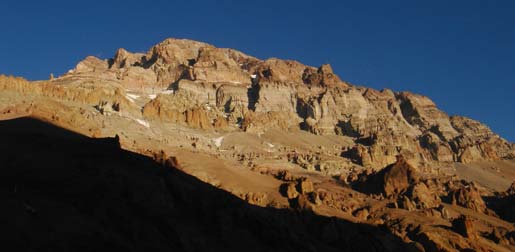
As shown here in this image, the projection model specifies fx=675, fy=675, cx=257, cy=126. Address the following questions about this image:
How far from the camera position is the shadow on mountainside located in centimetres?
3994

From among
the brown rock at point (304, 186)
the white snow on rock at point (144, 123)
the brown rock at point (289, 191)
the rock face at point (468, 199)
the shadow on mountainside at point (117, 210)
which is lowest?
the shadow on mountainside at point (117, 210)

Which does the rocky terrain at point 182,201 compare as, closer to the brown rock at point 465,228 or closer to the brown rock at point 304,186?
the brown rock at point 465,228

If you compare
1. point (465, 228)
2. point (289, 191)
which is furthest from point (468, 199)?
point (289, 191)

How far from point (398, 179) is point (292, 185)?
2111 inches

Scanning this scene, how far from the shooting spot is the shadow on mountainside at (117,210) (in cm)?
3994

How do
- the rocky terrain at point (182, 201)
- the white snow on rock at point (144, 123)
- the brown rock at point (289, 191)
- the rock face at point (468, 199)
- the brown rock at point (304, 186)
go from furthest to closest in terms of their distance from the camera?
the white snow on rock at point (144, 123)
the rock face at point (468, 199)
the brown rock at point (304, 186)
the brown rock at point (289, 191)
the rocky terrain at point (182, 201)

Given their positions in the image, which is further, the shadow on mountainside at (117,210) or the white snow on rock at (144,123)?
the white snow on rock at (144,123)

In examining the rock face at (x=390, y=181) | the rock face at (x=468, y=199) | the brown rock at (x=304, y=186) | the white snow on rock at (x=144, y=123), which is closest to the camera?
the brown rock at (x=304, y=186)

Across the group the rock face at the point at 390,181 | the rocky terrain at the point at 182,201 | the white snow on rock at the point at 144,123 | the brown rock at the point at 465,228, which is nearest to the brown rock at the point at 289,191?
the rocky terrain at the point at 182,201

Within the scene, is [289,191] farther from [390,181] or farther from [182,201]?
[390,181]

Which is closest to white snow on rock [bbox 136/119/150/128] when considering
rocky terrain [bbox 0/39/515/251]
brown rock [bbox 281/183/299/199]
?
rocky terrain [bbox 0/39/515/251]

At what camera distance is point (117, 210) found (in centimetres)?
4906

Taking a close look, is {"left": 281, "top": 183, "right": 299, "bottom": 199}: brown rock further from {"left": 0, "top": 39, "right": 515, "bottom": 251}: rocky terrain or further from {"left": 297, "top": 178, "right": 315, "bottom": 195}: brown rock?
{"left": 297, "top": 178, "right": 315, "bottom": 195}: brown rock

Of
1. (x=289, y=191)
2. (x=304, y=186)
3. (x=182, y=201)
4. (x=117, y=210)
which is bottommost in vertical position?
(x=117, y=210)
